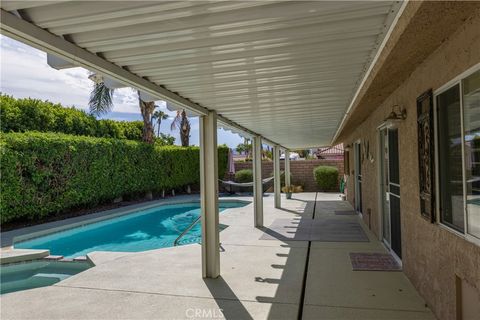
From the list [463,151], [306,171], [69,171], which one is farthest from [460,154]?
[306,171]

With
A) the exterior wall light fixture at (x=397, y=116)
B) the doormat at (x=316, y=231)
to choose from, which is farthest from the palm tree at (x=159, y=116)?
the exterior wall light fixture at (x=397, y=116)

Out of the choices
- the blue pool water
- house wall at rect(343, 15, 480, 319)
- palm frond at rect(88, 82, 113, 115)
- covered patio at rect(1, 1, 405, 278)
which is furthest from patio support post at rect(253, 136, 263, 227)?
palm frond at rect(88, 82, 113, 115)

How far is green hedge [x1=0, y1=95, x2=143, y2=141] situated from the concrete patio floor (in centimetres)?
995

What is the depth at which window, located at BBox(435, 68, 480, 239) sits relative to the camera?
256 cm

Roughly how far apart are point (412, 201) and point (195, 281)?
300 cm

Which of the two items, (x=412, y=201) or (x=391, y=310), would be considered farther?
(x=412, y=201)

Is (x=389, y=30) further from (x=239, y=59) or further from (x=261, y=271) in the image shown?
(x=261, y=271)

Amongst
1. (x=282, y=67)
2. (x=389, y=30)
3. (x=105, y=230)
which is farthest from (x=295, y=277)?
(x=105, y=230)

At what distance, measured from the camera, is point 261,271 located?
5.07m

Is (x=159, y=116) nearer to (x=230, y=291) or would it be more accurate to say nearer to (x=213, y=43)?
(x=230, y=291)

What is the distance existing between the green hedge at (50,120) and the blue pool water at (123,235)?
16.6 feet

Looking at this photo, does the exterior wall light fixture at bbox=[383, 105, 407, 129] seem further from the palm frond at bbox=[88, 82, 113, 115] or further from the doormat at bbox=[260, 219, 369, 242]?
the palm frond at bbox=[88, 82, 113, 115]

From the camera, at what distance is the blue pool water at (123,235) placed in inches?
348

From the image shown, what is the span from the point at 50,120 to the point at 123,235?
815cm
